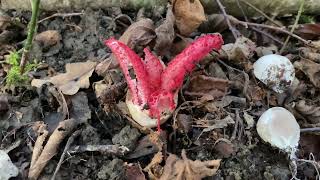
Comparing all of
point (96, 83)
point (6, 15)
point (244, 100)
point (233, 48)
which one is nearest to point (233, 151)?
point (244, 100)

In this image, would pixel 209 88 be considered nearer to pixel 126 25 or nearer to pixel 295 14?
pixel 126 25

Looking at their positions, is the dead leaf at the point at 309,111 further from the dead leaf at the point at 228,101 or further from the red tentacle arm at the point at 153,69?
the red tentacle arm at the point at 153,69

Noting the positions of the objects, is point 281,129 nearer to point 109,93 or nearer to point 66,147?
point 109,93

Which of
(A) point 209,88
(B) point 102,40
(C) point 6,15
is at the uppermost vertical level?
(C) point 6,15

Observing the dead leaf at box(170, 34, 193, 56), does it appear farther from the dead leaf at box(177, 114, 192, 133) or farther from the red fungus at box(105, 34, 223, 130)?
A: the dead leaf at box(177, 114, 192, 133)

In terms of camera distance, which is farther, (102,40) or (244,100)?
(102,40)

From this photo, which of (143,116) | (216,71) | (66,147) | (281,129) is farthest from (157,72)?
(281,129)

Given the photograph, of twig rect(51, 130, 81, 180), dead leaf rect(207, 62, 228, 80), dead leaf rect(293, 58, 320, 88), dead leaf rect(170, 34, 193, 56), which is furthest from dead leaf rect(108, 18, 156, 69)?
dead leaf rect(293, 58, 320, 88)
